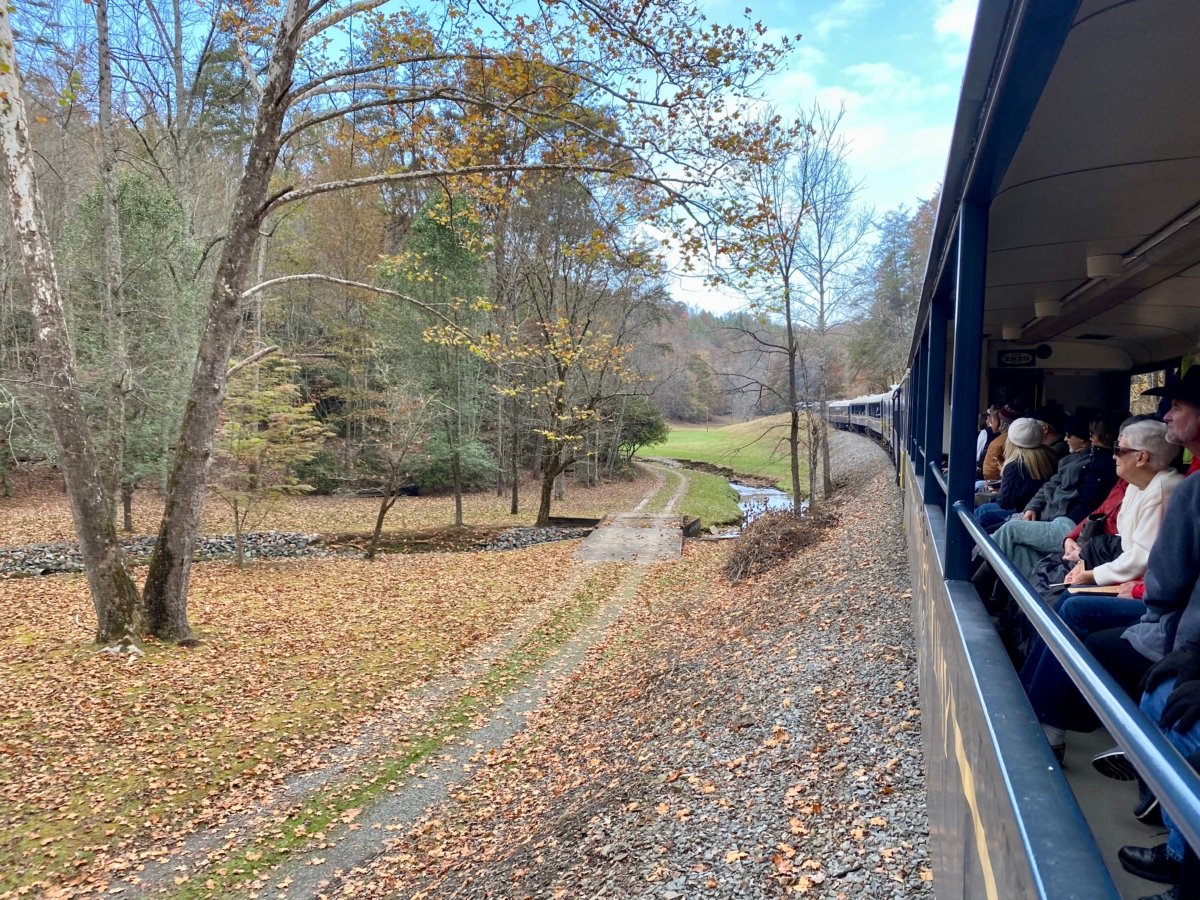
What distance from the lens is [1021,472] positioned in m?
5.33

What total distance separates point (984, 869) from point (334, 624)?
35.5ft

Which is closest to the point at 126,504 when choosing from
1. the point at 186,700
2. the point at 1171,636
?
the point at 186,700

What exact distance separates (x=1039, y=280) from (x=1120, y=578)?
2.72 m

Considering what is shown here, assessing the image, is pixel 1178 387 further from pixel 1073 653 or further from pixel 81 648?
pixel 81 648

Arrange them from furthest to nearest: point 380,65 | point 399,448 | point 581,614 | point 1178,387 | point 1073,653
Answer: point 399,448 → point 581,614 → point 380,65 → point 1178,387 → point 1073,653

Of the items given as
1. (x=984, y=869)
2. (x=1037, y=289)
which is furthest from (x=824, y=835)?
(x=1037, y=289)

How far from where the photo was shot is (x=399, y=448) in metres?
17.0

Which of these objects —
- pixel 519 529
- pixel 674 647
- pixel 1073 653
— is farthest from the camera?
pixel 519 529

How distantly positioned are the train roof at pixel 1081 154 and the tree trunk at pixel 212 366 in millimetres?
7978

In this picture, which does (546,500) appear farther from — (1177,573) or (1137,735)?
(1137,735)

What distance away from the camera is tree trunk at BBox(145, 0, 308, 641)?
8.65 m

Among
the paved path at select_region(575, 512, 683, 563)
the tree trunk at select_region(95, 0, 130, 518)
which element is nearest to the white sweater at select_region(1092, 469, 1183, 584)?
the tree trunk at select_region(95, 0, 130, 518)

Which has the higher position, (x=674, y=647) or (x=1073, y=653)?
(x=1073, y=653)

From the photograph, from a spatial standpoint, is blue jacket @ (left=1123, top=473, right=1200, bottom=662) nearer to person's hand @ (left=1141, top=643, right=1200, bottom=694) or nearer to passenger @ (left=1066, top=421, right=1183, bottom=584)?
person's hand @ (left=1141, top=643, right=1200, bottom=694)
